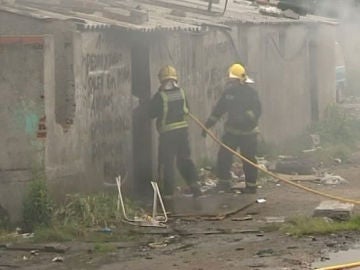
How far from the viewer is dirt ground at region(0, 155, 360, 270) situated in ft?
32.6

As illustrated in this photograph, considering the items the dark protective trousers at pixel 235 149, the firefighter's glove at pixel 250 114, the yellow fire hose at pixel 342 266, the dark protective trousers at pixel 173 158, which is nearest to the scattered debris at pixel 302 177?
the dark protective trousers at pixel 235 149

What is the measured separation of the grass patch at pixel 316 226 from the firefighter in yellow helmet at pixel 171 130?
2.70 m

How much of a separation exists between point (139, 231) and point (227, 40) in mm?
6778

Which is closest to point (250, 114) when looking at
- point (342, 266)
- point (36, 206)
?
point (36, 206)

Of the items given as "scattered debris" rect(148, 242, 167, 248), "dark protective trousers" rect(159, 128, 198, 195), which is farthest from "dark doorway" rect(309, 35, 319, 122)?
"scattered debris" rect(148, 242, 167, 248)

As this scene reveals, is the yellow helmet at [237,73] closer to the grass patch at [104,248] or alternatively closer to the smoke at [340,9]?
the grass patch at [104,248]

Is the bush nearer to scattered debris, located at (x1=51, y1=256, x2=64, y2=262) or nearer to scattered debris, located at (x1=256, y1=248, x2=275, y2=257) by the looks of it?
scattered debris, located at (x1=51, y1=256, x2=64, y2=262)

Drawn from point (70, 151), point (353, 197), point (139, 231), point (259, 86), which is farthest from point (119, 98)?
point (259, 86)

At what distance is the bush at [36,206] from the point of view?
37.6 feet

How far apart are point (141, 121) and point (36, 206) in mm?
3274

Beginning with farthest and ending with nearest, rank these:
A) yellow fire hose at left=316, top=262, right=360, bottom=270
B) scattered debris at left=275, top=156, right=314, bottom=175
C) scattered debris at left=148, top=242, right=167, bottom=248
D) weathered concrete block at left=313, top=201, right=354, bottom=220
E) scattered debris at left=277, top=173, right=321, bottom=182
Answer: scattered debris at left=275, top=156, right=314, bottom=175 → scattered debris at left=277, top=173, right=321, bottom=182 → weathered concrete block at left=313, top=201, right=354, bottom=220 → scattered debris at left=148, top=242, right=167, bottom=248 → yellow fire hose at left=316, top=262, right=360, bottom=270

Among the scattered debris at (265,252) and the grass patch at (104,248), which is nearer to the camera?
the scattered debris at (265,252)

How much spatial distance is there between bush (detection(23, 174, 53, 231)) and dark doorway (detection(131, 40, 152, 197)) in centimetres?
280

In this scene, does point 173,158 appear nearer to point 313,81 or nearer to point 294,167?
point 294,167
